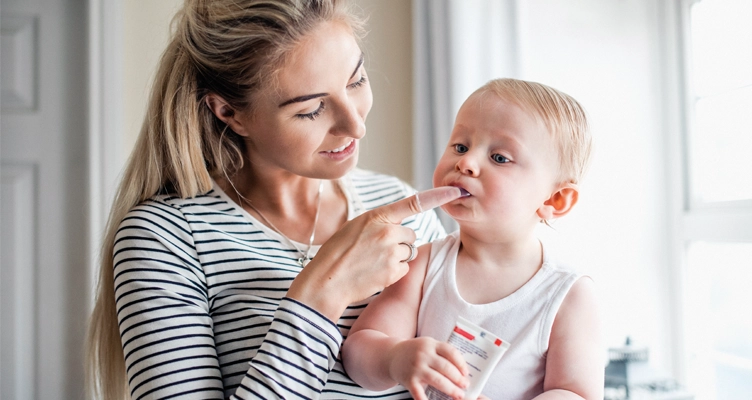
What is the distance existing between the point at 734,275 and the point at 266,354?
191 centimetres

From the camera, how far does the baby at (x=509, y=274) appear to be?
3.25ft

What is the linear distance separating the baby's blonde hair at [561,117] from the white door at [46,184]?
2.19m

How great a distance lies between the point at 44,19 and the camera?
2611 millimetres

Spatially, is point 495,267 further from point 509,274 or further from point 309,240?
point 309,240

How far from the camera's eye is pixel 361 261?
103 cm

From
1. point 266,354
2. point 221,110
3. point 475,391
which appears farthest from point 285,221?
point 475,391

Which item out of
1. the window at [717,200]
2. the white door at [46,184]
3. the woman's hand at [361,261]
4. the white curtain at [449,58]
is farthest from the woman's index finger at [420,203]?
the white door at [46,184]

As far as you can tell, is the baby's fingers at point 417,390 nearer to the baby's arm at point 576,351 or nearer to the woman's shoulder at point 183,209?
the baby's arm at point 576,351

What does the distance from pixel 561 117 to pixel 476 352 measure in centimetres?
46

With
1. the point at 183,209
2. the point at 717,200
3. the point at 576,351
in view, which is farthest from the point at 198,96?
the point at 717,200

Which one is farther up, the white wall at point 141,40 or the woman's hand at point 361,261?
the white wall at point 141,40

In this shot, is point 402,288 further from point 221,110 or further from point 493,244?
point 221,110

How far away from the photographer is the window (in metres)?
2.04

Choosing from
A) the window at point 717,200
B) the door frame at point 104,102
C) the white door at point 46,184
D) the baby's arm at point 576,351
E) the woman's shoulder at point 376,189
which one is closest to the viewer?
the baby's arm at point 576,351
